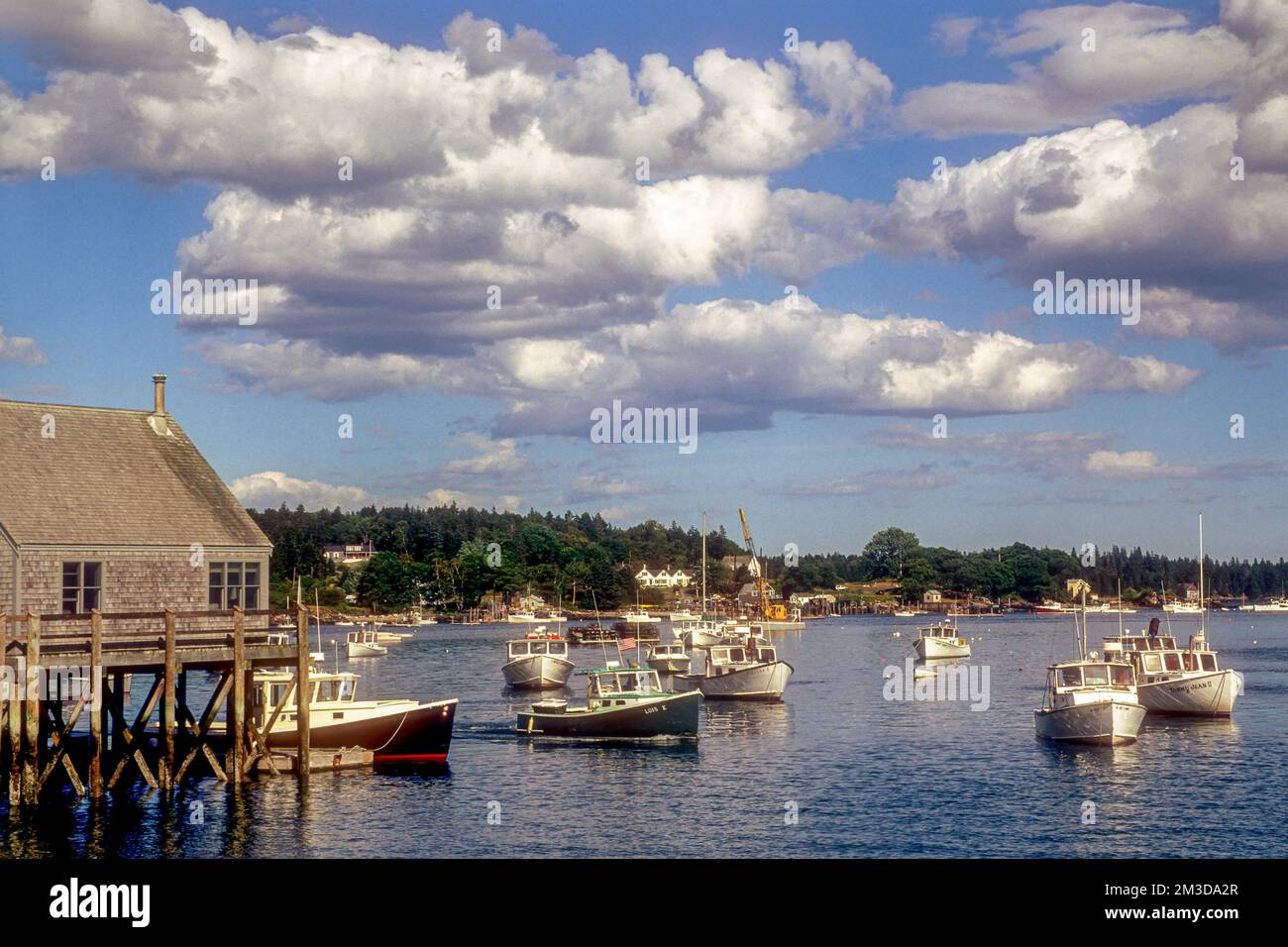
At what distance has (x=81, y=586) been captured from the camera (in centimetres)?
4528

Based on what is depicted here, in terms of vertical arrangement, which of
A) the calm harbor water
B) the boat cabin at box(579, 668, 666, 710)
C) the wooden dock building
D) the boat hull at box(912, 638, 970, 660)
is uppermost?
the wooden dock building

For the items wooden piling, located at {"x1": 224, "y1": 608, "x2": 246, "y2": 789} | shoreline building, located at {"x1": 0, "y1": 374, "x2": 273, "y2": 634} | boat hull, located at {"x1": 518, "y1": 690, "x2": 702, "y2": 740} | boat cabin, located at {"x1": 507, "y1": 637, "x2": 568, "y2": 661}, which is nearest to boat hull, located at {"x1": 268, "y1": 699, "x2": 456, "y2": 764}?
wooden piling, located at {"x1": 224, "y1": 608, "x2": 246, "y2": 789}

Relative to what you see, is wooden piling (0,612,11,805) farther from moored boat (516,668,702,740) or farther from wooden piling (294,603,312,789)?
moored boat (516,668,702,740)

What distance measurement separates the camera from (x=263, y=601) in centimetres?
5012

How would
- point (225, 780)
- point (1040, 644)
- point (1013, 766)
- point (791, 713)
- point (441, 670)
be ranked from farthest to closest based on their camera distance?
1. point (1040, 644)
2. point (441, 670)
3. point (791, 713)
4. point (1013, 766)
5. point (225, 780)

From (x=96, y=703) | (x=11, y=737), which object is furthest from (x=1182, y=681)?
(x=11, y=737)

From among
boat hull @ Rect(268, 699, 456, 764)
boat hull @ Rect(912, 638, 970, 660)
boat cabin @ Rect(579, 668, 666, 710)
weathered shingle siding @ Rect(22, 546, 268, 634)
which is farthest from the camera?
boat hull @ Rect(912, 638, 970, 660)

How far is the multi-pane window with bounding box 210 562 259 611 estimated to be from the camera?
4881cm

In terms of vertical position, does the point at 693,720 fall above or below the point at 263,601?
below

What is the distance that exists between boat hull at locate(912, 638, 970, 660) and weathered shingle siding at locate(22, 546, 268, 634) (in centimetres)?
10770

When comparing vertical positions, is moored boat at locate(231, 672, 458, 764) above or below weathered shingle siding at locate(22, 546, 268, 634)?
below
